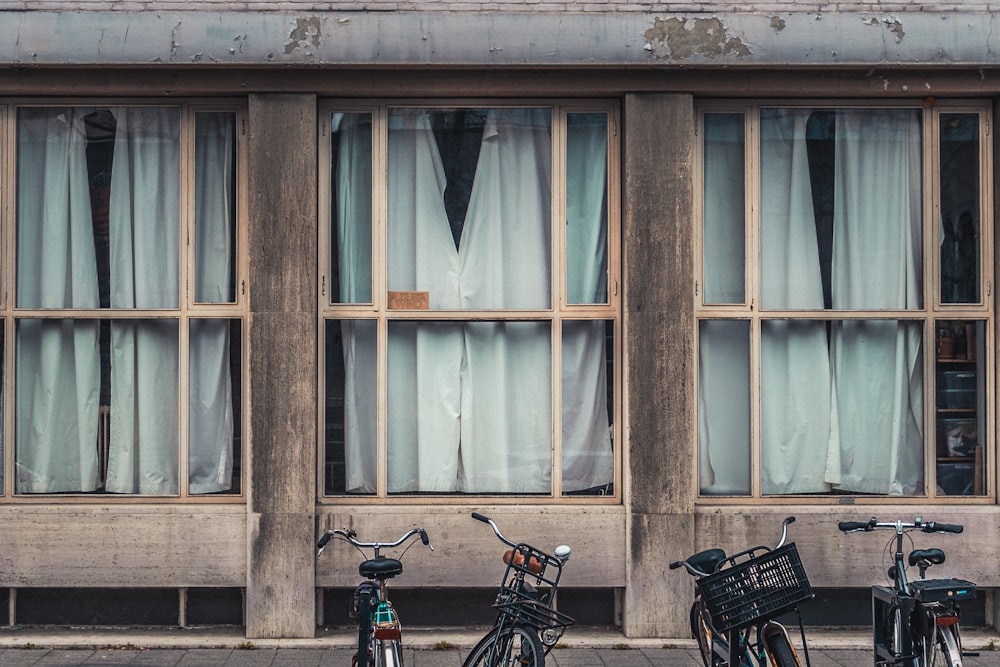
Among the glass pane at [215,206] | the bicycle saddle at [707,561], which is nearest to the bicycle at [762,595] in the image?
the bicycle saddle at [707,561]

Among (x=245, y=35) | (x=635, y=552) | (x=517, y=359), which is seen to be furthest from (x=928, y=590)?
(x=245, y=35)

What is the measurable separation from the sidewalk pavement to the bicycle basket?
2.25 m

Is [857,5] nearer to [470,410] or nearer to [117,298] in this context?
[470,410]

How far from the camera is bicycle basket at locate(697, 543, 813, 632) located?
5887mm

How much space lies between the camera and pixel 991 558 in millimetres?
8703

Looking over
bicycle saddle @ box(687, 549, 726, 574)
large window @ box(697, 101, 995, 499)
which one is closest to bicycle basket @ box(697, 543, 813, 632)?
bicycle saddle @ box(687, 549, 726, 574)

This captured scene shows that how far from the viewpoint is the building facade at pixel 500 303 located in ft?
28.3

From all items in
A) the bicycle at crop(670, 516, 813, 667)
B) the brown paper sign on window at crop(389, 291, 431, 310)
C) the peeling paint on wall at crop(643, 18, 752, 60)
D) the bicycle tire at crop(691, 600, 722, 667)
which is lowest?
the bicycle tire at crop(691, 600, 722, 667)

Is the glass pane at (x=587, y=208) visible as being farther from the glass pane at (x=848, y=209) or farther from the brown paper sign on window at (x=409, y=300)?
the glass pane at (x=848, y=209)

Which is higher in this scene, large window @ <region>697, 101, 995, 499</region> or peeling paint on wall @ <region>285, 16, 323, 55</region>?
peeling paint on wall @ <region>285, 16, 323, 55</region>

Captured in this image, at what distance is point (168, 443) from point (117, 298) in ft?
3.82

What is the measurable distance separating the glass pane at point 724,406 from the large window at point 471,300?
2.32 ft

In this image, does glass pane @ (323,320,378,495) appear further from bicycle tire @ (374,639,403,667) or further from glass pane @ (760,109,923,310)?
glass pane @ (760,109,923,310)

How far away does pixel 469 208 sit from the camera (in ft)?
29.8
